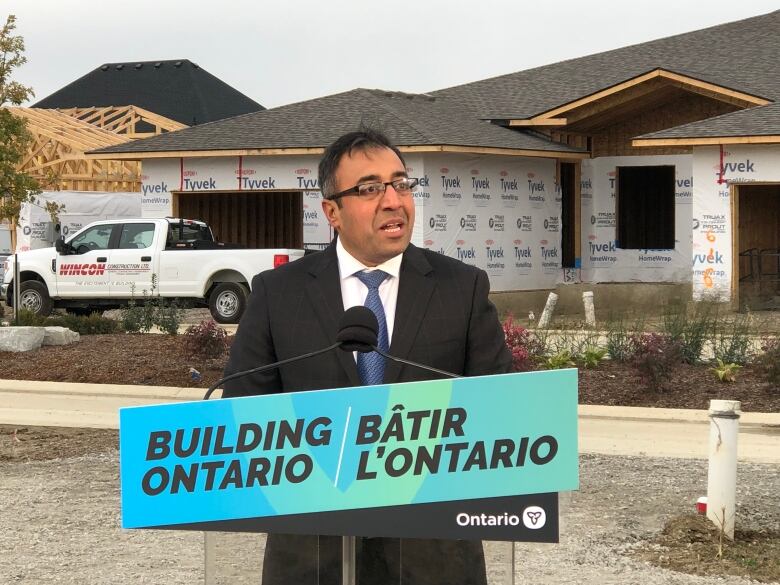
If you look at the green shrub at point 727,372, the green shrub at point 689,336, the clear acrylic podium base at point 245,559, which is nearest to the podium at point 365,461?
the clear acrylic podium base at point 245,559

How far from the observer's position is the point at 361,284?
405 centimetres

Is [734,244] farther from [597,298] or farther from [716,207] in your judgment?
[597,298]

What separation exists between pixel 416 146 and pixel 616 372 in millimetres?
11733

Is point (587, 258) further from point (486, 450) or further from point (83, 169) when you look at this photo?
point (486, 450)

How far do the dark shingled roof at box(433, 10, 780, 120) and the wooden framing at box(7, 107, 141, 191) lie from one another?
31.9 feet

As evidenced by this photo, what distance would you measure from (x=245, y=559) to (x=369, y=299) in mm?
832

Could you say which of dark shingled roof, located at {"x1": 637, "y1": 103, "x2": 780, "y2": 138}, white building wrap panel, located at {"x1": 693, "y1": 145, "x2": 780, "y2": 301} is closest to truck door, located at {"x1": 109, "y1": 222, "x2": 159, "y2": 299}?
dark shingled roof, located at {"x1": 637, "y1": 103, "x2": 780, "y2": 138}

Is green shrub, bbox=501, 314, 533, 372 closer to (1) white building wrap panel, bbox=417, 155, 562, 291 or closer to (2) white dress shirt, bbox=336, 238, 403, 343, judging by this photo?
(2) white dress shirt, bbox=336, 238, 403, 343

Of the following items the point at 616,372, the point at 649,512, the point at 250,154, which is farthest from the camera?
the point at 250,154

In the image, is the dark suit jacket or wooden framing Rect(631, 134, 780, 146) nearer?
the dark suit jacket

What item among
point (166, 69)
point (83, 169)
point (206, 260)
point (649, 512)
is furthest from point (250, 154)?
point (166, 69)

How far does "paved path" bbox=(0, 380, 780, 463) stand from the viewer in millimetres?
11539

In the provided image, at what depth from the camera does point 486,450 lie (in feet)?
10.7

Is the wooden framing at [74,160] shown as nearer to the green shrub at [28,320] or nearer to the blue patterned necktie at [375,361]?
the green shrub at [28,320]
